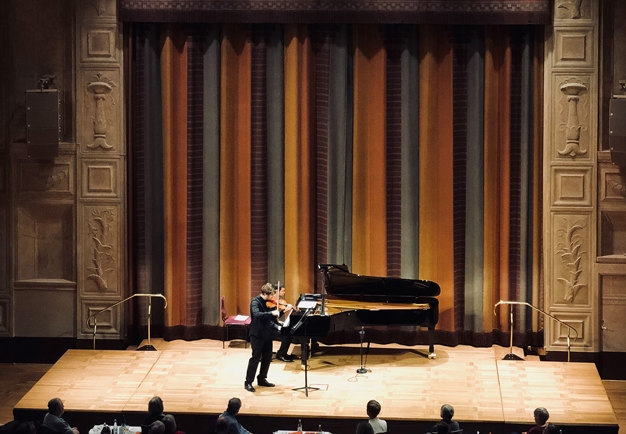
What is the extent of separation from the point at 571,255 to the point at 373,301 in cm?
222

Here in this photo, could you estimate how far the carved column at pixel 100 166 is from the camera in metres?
11.3

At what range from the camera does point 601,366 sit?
1120cm

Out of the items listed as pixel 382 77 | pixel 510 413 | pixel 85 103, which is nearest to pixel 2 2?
pixel 85 103

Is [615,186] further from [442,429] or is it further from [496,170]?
[442,429]

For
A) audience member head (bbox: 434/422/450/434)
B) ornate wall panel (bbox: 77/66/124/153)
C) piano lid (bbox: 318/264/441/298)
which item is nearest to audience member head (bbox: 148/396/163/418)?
audience member head (bbox: 434/422/450/434)

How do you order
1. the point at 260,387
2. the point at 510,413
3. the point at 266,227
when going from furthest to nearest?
the point at 266,227 → the point at 260,387 → the point at 510,413

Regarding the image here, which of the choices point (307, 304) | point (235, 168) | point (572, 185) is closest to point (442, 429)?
point (307, 304)

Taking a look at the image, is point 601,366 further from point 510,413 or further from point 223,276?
point 223,276

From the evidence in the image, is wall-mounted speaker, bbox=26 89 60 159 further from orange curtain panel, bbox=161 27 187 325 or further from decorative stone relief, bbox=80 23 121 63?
orange curtain panel, bbox=161 27 187 325

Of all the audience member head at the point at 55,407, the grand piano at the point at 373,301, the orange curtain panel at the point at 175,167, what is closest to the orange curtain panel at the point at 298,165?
the grand piano at the point at 373,301

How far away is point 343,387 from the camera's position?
1021 cm

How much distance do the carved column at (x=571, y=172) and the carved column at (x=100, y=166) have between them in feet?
15.5

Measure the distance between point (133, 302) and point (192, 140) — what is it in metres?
2.02

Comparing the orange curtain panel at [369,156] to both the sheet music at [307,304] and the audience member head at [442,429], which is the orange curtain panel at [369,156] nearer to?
the sheet music at [307,304]
